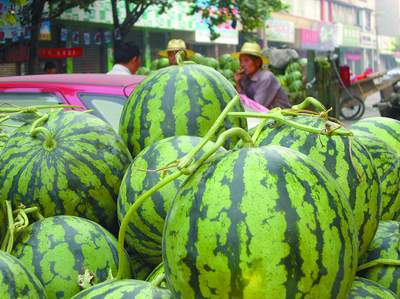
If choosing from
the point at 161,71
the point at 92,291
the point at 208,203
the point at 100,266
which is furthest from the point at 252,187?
the point at 161,71

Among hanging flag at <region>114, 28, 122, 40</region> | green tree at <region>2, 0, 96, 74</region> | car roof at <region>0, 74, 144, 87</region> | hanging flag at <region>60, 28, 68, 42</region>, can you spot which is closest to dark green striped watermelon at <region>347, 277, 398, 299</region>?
car roof at <region>0, 74, 144, 87</region>

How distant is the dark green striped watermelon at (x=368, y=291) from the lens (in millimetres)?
1466

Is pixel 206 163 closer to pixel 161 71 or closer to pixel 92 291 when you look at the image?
pixel 92 291

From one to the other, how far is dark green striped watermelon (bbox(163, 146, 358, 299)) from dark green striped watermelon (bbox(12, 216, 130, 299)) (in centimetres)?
36

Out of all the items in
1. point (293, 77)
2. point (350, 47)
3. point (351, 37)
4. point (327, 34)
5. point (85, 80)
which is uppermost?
point (351, 37)

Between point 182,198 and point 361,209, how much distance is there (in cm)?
48

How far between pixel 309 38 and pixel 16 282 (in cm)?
4659

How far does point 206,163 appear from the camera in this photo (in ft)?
4.33

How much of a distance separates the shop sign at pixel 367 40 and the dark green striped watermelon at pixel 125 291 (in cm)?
6178

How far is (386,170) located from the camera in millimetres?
1897

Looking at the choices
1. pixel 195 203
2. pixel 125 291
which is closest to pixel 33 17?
pixel 125 291

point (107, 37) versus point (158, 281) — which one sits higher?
point (107, 37)

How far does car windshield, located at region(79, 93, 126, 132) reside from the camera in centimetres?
491

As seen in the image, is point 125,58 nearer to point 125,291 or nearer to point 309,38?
point 125,291
